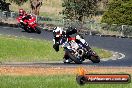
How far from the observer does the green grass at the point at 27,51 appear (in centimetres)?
2897

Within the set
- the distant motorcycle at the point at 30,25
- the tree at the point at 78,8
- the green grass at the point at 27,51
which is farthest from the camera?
the tree at the point at 78,8

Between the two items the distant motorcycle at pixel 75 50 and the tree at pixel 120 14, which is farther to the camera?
the tree at pixel 120 14

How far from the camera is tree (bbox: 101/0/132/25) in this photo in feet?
180

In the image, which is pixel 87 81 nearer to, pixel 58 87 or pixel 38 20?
pixel 58 87

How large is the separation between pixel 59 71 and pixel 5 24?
31.0 m

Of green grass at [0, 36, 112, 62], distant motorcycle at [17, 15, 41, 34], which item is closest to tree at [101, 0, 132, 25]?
distant motorcycle at [17, 15, 41, 34]

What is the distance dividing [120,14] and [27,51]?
2651 centimetres

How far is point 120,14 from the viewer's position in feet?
183

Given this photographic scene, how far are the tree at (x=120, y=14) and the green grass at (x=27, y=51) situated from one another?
22.1 meters

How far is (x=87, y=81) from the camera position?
27.3 ft

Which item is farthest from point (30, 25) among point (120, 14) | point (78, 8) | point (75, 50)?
point (78, 8)

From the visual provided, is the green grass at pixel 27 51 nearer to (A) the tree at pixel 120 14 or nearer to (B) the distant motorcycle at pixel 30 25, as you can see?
(B) the distant motorcycle at pixel 30 25

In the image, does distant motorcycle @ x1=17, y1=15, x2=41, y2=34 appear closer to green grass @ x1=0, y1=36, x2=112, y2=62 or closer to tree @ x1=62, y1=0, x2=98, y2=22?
green grass @ x1=0, y1=36, x2=112, y2=62

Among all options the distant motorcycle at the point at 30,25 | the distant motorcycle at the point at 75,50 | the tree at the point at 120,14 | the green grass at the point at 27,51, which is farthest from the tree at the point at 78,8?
the distant motorcycle at the point at 75,50
